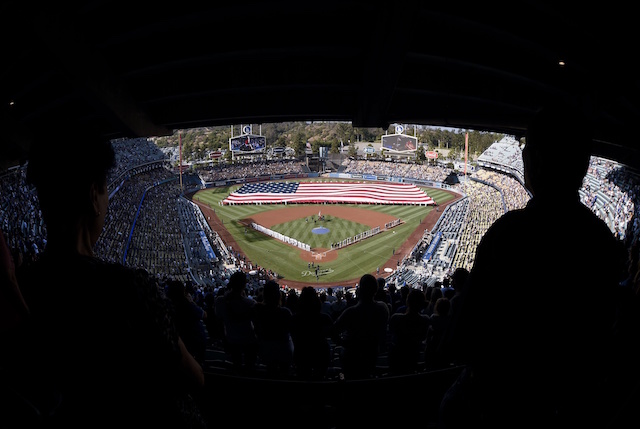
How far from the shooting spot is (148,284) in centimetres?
158

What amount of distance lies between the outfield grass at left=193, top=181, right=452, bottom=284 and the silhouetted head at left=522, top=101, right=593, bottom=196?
2381 cm

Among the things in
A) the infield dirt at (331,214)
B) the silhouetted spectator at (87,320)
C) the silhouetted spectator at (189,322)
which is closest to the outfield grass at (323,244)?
the infield dirt at (331,214)

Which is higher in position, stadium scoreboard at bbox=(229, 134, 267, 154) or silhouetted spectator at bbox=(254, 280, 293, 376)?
stadium scoreboard at bbox=(229, 134, 267, 154)

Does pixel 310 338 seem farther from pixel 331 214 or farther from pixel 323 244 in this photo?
pixel 331 214

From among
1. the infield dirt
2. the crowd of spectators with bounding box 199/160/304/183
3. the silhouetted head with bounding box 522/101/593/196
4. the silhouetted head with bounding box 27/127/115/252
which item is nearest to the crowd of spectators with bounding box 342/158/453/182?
the crowd of spectators with bounding box 199/160/304/183

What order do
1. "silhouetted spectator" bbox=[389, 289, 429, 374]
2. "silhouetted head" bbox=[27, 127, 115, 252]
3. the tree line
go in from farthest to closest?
the tree line → "silhouetted spectator" bbox=[389, 289, 429, 374] → "silhouetted head" bbox=[27, 127, 115, 252]

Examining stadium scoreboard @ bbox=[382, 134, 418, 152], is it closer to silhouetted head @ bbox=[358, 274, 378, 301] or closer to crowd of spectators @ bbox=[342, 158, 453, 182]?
crowd of spectators @ bbox=[342, 158, 453, 182]

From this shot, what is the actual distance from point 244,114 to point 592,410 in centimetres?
776

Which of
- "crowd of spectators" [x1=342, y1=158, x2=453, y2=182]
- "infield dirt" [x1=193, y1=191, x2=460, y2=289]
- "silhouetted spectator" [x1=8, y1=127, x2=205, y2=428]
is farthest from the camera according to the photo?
"crowd of spectators" [x1=342, y1=158, x2=453, y2=182]

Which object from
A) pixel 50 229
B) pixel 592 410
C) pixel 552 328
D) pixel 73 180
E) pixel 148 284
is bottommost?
pixel 592 410

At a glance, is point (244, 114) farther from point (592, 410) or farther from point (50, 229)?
point (592, 410)

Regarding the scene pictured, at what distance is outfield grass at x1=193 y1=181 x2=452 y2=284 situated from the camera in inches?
1065

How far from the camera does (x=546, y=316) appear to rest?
153cm

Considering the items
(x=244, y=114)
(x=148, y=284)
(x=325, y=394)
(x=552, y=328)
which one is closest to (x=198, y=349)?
(x=325, y=394)
